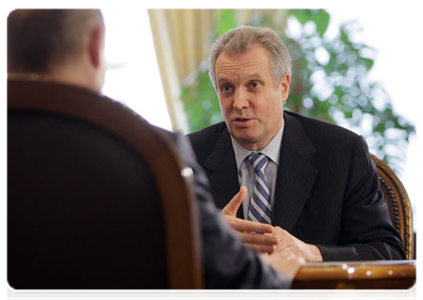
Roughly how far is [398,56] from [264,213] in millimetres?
3613

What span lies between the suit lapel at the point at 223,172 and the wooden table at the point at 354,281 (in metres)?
1.04

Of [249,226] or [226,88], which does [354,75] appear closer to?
[226,88]

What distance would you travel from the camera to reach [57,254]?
90cm

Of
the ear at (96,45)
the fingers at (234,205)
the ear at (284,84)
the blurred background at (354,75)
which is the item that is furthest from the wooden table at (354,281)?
the blurred background at (354,75)

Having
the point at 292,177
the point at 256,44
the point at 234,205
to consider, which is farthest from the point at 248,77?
the point at 234,205

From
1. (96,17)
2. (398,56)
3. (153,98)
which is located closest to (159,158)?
(96,17)

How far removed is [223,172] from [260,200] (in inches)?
9.1

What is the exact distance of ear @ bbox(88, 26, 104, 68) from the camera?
3.52ft

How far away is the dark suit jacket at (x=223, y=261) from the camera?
1000mm

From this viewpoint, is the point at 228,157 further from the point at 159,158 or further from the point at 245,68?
the point at 159,158

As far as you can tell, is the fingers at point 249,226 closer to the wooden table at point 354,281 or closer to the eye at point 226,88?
the wooden table at point 354,281

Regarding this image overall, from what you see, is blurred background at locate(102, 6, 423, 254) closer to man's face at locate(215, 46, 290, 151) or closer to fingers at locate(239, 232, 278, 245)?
man's face at locate(215, 46, 290, 151)

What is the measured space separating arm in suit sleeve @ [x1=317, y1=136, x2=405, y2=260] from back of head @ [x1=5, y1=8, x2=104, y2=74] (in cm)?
119

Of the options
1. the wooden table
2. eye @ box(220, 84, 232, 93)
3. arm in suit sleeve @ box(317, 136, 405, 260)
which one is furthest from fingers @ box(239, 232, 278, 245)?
eye @ box(220, 84, 232, 93)
